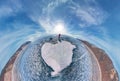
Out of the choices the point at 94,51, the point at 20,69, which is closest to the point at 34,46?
the point at 20,69

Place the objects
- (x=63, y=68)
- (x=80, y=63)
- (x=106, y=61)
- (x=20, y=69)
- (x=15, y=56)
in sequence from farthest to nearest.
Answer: (x=106, y=61) → (x=15, y=56) → (x=20, y=69) → (x=80, y=63) → (x=63, y=68)

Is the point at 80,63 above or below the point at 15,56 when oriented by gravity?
below

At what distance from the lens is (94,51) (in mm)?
11547

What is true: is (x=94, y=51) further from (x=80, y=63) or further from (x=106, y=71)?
(x=80, y=63)

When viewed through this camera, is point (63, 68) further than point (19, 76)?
No

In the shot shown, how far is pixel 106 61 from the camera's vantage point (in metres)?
12.0

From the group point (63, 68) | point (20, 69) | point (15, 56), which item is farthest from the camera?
point (15, 56)

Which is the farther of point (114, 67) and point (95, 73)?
point (114, 67)

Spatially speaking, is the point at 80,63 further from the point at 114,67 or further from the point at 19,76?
the point at 114,67

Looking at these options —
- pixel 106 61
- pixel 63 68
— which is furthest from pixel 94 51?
pixel 63 68

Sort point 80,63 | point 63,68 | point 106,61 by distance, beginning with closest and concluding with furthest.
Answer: point 63,68
point 80,63
point 106,61

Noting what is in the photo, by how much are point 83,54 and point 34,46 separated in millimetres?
1195

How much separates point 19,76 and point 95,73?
2047 millimetres

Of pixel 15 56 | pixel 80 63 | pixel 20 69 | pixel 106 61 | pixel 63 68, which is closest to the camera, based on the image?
pixel 63 68
